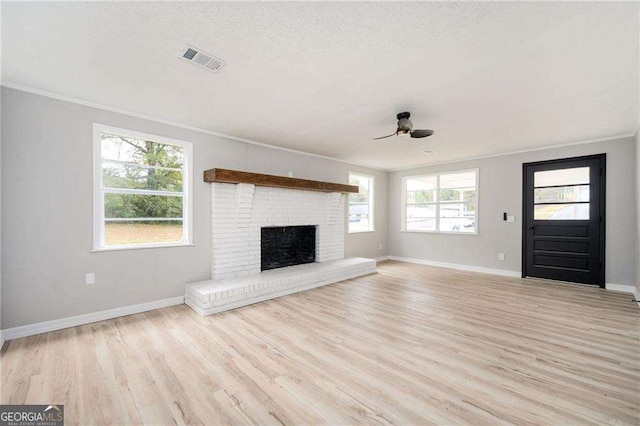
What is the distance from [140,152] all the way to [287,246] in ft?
9.25

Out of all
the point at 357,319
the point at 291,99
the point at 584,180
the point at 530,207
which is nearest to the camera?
the point at 291,99

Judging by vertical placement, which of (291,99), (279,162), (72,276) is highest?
(291,99)

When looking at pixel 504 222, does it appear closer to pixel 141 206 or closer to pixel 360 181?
pixel 360 181

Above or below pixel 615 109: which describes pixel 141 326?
below

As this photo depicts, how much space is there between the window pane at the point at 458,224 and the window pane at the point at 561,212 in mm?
1176

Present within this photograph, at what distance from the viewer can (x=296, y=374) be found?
2.16 m

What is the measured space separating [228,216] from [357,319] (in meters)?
2.48

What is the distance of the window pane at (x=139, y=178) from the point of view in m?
3.41

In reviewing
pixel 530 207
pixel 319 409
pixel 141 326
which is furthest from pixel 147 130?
pixel 530 207

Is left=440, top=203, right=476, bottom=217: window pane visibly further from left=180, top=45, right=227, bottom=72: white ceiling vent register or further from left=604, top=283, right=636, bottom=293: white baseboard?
left=180, top=45, right=227, bottom=72: white ceiling vent register

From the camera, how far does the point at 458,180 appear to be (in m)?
6.46

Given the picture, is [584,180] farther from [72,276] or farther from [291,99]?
[72,276]

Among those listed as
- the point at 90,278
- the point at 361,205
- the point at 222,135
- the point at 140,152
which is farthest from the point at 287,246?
the point at 90,278

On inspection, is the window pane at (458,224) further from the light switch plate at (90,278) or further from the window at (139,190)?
the light switch plate at (90,278)
